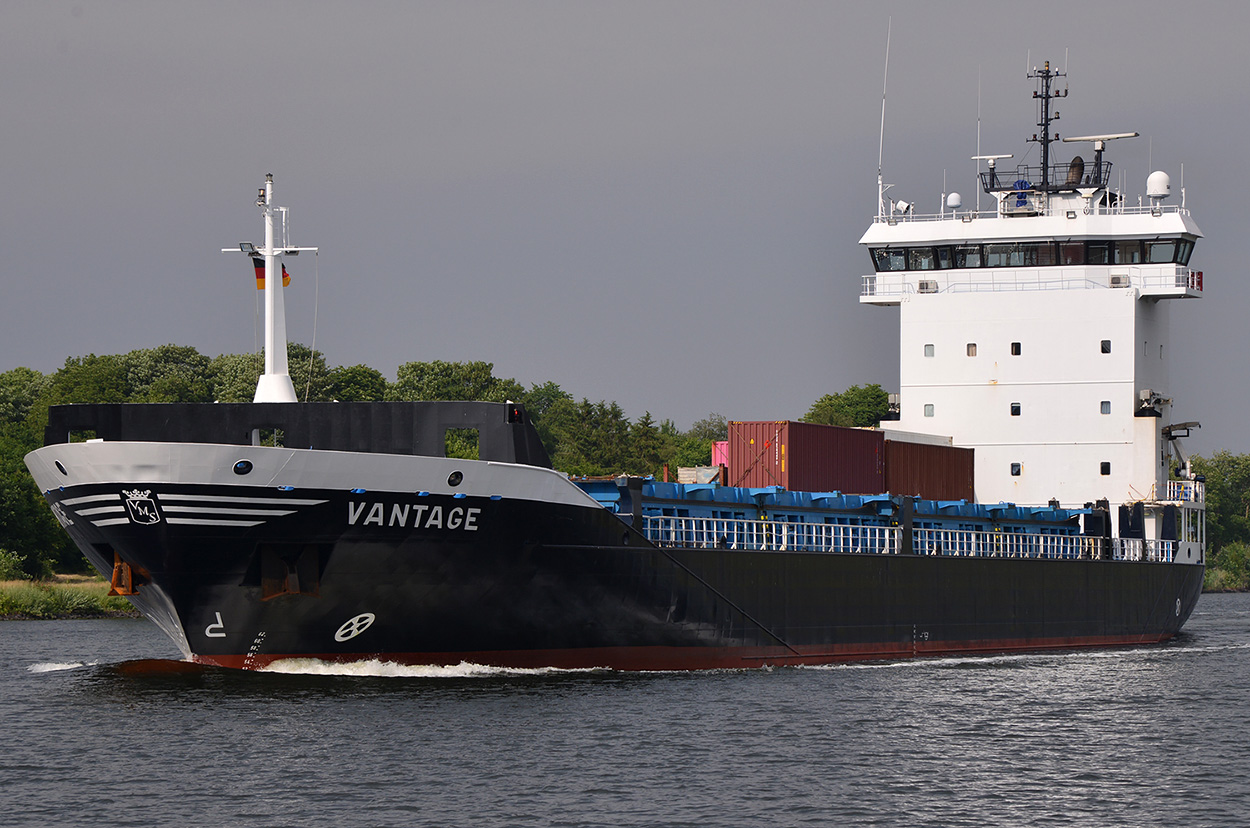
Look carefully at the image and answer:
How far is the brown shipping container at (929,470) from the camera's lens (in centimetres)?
4175

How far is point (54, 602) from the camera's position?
54.8m

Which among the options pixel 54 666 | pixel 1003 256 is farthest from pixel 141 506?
pixel 1003 256

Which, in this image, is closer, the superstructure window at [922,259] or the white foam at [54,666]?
the white foam at [54,666]

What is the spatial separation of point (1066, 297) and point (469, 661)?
2411 cm

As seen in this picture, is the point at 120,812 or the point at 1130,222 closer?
the point at 120,812

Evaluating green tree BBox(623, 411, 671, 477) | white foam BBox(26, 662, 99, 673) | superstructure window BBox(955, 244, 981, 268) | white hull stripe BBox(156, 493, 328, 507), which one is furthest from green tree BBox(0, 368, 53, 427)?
white hull stripe BBox(156, 493, 328, 507)

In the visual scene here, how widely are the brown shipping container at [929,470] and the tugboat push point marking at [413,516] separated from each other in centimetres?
1573

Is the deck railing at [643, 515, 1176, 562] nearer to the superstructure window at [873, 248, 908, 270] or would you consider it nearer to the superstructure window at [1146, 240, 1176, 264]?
the superstructure window at [1146, 240, 1176, 264]

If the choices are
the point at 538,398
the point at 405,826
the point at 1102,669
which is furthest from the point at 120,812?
the point at 538,398

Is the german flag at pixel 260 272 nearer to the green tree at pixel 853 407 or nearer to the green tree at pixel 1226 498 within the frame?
the green tree at pixel 853 407

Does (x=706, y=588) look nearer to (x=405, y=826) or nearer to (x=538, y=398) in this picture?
(x=405, y=826)

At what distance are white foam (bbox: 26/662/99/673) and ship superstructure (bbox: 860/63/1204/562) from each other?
81.0 feet

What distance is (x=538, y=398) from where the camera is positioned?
127188mm

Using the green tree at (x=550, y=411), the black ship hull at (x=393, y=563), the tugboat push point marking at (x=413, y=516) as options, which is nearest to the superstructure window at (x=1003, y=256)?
the black ship hull at (x=393, y=563)
